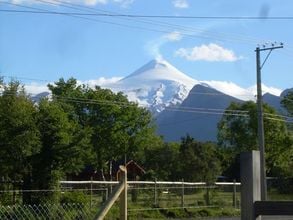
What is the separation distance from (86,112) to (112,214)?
53700mm

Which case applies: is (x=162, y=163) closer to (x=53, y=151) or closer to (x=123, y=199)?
(x=53, y=151)

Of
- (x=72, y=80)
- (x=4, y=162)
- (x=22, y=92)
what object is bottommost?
(x=4, y=162)

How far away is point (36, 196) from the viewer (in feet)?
82.1

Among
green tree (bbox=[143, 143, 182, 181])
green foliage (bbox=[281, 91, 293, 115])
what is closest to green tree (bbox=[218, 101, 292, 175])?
green tree (bbox=[143, 143, 182, 181])

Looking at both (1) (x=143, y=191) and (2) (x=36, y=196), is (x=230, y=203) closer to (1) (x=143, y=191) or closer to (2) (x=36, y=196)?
(1) (x=143, y=191)

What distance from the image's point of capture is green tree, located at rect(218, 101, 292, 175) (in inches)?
2638

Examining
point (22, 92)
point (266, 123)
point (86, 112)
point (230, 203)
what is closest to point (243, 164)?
point (22, 92)

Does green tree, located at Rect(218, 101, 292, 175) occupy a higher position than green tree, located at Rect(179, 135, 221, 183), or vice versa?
green tree, located at Rect(218, 101, 292, 175)

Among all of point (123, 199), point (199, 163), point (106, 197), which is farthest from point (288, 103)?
point (123, 199)

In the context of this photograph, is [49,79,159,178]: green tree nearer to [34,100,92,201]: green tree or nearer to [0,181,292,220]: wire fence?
[0,181,292,220]: wire fence

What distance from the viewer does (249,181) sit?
19.9ft

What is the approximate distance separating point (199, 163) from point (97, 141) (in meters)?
16.9

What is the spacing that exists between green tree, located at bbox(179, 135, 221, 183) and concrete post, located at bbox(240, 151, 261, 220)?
5468 centimetres

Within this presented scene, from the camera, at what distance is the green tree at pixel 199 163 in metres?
64.0
